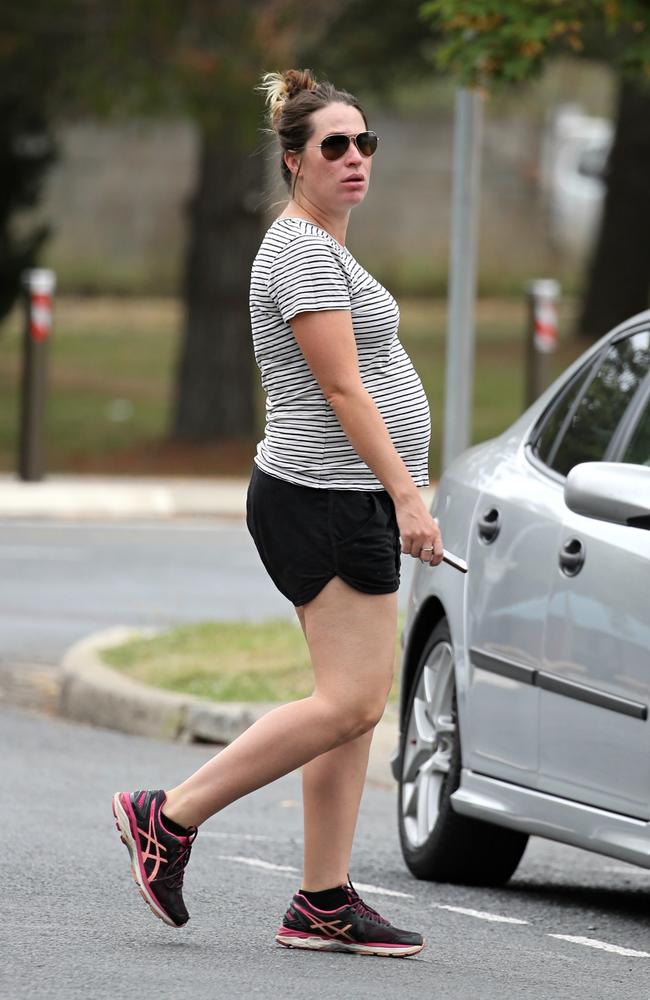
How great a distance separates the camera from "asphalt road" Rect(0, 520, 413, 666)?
1180 cm

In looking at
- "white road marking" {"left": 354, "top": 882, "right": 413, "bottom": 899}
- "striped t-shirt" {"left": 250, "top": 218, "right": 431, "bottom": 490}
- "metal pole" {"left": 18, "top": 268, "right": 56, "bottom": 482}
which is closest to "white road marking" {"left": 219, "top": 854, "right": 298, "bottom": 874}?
"white road marking" {"left": 354, "top": 882, "right": 413, "bottom": 899}

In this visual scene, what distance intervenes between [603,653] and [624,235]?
25.2 m

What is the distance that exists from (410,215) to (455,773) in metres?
37.4

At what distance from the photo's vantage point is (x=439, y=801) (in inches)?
239

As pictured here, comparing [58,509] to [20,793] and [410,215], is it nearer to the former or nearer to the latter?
[20,793]

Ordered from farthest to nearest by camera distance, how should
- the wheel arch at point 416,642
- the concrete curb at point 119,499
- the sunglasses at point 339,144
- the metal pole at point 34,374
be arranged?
the metal pole at point 34,374, the concrete curb at point 119,499, the wheel arch at point 416,642, the sunglasses at point 339,144

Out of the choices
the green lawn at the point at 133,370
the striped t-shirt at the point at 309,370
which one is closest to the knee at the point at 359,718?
the striped t-shirt at the point at 309,370

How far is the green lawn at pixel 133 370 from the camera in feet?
79.7

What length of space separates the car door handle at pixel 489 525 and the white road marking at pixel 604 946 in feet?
3.54

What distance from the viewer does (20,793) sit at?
717 cm

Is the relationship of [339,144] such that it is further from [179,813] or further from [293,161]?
[179,813]

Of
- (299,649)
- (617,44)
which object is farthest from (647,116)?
(299,649)

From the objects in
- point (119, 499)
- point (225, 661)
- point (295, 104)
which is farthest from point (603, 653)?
point (119, 499)

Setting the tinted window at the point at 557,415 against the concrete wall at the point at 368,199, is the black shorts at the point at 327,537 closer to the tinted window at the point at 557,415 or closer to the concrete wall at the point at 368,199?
the tinted window at the point at 557,415
